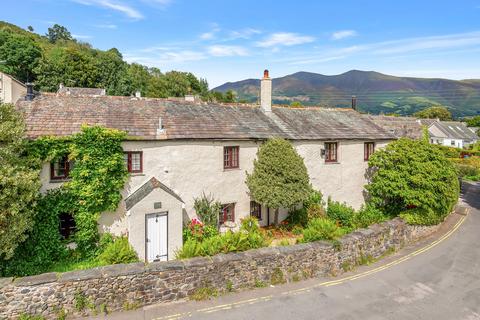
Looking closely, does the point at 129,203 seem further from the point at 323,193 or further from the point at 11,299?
the point at 323,193

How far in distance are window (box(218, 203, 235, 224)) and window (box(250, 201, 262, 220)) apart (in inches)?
55.0

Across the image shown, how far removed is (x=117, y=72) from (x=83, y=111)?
215 ft

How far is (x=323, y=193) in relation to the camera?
20844 millimetres

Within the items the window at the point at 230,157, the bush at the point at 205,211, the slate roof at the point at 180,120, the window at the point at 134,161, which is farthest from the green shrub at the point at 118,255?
the window at the point at 230,157

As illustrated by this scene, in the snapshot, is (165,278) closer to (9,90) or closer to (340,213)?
(340,213)

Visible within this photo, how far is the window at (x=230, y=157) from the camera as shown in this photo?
17.6 meters

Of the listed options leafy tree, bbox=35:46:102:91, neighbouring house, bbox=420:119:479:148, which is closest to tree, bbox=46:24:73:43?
leafy tree, bbox=35:46:102:91

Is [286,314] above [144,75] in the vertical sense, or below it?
below

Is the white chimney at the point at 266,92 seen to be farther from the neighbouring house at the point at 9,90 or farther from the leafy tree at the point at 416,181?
the neighbouring house at the point at 9,90

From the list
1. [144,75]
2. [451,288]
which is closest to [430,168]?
[451,288]

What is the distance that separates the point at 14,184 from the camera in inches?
419

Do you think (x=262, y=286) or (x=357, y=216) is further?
(x=357, y=216)

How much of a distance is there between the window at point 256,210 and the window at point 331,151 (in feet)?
19.7

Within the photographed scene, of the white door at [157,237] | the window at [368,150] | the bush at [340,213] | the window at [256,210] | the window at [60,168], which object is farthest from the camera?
the window at [368,150]
